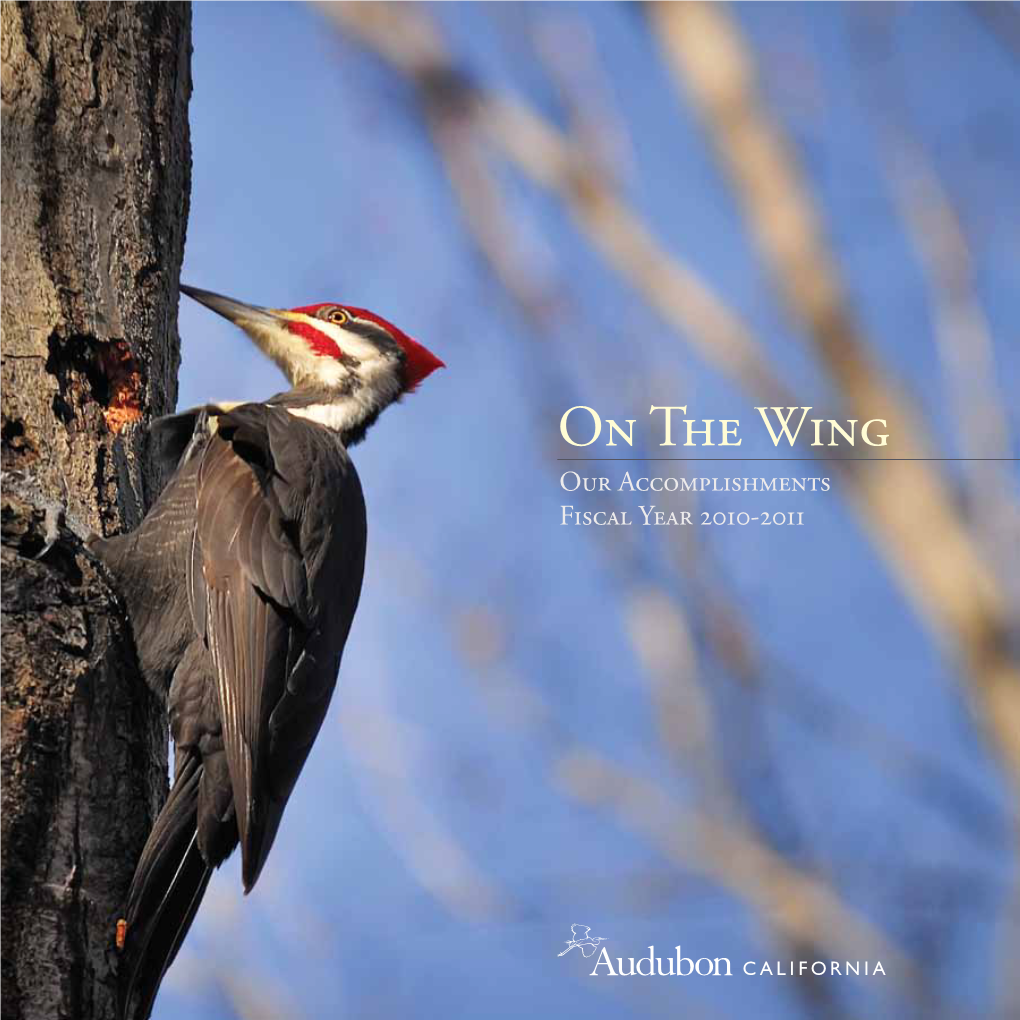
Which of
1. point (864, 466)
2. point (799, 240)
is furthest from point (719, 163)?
point (864, 466)

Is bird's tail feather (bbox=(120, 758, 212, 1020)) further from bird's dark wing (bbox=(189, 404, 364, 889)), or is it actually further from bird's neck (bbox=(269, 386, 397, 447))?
bird's neck (bbox=(269, 386, 397, 447))

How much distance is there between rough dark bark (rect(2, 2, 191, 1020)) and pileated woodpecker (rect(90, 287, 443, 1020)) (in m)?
0.06

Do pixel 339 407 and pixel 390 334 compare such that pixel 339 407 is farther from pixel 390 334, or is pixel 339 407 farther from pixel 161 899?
pixel 161 899

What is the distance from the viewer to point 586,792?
6.06 meters

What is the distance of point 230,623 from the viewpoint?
10.6ft

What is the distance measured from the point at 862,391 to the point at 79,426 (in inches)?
63.2

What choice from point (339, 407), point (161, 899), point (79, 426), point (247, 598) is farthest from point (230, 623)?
point (339, 407)

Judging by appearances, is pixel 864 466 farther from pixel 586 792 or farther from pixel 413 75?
pixel 586 792

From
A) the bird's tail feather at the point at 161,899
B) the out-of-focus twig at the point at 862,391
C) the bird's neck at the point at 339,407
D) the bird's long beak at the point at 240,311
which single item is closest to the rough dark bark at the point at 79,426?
the bird's tail feather at the point at 161,899

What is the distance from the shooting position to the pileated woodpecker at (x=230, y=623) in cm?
286

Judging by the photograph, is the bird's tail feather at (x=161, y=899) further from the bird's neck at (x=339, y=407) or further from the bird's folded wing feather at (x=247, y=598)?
the bird's neck at (x=339, y=407)

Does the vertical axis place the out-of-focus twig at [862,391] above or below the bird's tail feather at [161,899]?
above

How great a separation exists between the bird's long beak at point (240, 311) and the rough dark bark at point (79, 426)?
495 mm

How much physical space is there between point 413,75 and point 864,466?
196 cm
